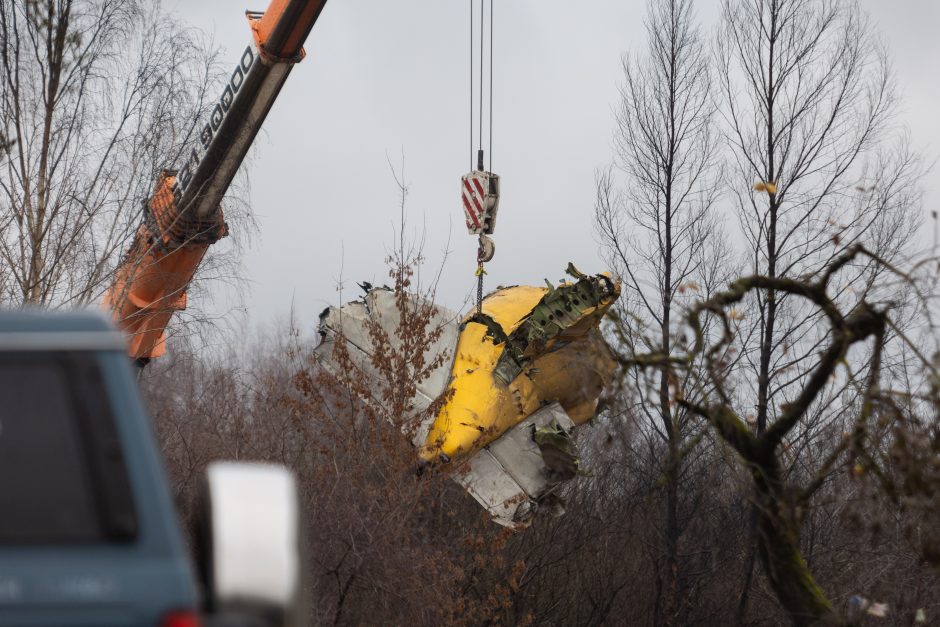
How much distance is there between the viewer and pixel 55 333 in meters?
3.45

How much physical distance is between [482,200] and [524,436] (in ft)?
11.0

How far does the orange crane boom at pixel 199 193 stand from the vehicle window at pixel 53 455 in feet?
43.5

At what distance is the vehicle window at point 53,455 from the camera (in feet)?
10.9

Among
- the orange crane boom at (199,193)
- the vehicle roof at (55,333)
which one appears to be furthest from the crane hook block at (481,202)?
the vehicle roof at (55,333)

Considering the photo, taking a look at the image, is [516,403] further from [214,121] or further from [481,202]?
[214,121]

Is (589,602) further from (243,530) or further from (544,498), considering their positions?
(243,530)

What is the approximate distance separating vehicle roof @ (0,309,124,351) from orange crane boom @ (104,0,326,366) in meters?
13.2

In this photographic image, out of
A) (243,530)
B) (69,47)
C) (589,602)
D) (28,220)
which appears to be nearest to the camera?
(243,530)

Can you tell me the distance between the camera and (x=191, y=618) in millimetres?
3217

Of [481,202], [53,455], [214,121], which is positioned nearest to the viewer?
[53,455]

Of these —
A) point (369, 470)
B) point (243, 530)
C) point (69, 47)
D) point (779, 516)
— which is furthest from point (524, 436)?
point (243, 530)

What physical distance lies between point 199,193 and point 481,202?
3.86 metres

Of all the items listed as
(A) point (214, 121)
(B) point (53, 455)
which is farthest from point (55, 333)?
(A) point (214, 121)

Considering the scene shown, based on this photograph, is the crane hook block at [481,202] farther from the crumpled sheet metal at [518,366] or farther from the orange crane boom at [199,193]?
the orange crane boom at [199,193]
